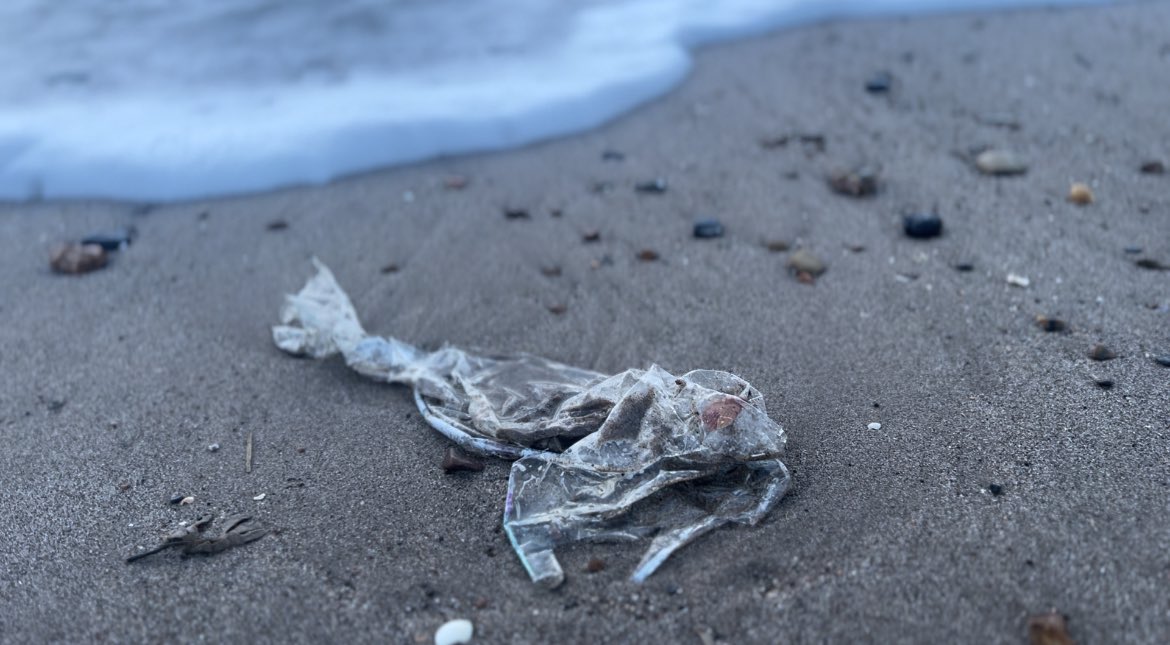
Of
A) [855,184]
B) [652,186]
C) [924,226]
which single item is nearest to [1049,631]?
[924,226]

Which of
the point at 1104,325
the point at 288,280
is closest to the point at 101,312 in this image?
the point at 288,280

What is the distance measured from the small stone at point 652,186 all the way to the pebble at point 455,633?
2067 mm

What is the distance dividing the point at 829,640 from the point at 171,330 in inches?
81.2

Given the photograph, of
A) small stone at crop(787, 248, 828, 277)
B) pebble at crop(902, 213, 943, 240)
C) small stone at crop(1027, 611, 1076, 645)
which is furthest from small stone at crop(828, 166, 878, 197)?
small stone at crop(1027, 611, 1076, 645)

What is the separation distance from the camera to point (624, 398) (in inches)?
83.0

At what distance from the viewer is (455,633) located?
1.71 m

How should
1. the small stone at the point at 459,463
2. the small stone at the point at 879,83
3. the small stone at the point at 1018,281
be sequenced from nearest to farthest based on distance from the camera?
the small stone at the point at 459,463, the small stone at the point at 1018,281, the small stone at the point at 879,83

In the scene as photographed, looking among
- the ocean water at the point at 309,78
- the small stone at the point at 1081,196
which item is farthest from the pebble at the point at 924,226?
the ocean water at the point at 309,78

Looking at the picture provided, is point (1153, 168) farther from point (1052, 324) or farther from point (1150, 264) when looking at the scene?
point (1052, 324)

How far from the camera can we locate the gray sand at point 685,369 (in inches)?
69.5

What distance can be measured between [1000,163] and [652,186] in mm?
1212

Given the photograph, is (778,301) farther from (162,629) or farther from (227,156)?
(227,156)

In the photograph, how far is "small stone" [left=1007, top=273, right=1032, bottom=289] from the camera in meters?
2.73

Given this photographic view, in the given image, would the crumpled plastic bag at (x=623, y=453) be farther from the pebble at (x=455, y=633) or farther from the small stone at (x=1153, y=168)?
the small stone at (x=1153, y=168)
